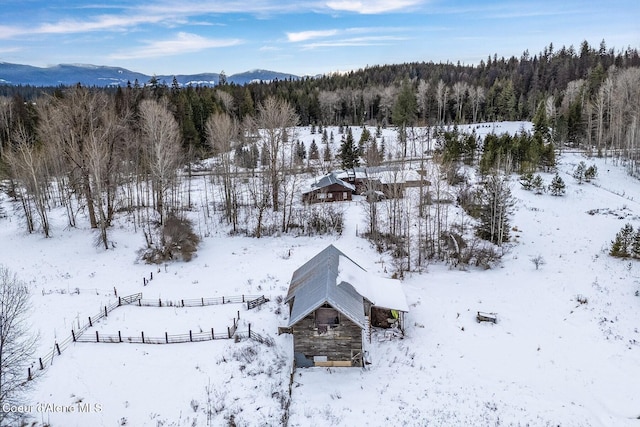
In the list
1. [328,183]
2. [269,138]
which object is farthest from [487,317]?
[328,183]

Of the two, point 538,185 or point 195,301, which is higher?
point 538,185

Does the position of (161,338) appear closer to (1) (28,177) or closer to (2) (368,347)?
(2) (368,347)

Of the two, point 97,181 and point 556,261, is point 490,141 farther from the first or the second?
point 97,181

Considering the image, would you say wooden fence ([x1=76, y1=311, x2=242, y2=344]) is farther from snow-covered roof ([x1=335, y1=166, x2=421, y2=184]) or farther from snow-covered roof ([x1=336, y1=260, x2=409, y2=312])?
snow-covered roof ([x1=335, y1=166, x2=421, y2=184])

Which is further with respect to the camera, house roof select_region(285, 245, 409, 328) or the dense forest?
the dense forest

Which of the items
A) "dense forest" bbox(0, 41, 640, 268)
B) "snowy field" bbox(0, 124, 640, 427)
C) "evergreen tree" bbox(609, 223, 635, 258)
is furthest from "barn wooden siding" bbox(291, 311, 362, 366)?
"evergreen tree" bbox(609, 223, 635, 258)
